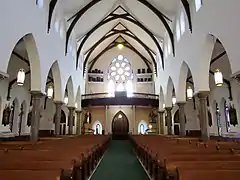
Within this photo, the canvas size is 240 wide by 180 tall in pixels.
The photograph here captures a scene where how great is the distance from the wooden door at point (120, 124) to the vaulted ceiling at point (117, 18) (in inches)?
341

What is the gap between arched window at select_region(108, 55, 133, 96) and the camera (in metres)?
30.1

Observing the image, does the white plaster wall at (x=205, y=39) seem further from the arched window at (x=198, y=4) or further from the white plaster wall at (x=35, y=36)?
the white plaster wall at (x=35, y=36)

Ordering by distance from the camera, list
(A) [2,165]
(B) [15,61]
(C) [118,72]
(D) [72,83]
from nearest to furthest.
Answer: (A) [2,165] < (B) [15,61] < (D) [72,83] < (C) [118,72]

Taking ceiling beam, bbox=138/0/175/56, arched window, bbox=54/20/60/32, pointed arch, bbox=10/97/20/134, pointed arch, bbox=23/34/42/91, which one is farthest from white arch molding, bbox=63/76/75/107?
ceiling beam, bbox=138/0/175/56

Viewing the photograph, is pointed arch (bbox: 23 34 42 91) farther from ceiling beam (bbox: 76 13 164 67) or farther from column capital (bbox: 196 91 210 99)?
ceiling beam (bbox: 76 13 164 67)

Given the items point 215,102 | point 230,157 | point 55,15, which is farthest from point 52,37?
point 215,102

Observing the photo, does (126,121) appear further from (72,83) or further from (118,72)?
(72,83)

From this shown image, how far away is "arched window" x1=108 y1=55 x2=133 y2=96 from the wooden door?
3.65m

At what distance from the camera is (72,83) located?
19781mm

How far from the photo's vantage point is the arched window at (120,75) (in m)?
30.1

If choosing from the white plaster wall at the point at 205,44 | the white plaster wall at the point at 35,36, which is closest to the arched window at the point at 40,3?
the white plaster wall at the point at 35,36

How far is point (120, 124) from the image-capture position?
28.4m

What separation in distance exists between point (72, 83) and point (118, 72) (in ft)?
38.6

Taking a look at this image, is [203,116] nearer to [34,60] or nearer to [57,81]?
[34,60]
